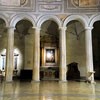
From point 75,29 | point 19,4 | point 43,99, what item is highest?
point 19,4

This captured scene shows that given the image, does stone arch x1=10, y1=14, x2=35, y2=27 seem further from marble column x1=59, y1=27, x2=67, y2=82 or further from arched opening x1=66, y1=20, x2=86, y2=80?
arched opening x1=66, y1=20, x2=86, y2=80

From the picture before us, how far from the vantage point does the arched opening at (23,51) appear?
75.6 feet

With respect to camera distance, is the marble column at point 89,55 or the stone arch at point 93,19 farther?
the stone arch at point 93,19

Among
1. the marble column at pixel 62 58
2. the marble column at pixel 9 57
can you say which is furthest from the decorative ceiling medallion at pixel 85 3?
the marble column at pixel 9 57

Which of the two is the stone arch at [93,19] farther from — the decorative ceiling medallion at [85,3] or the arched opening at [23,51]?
→ the arched opening at [23,51]

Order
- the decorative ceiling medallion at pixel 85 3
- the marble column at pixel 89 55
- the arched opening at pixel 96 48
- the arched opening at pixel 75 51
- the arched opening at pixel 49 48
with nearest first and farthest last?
the marble column at pixel 89 55 → the decorative ceiling medallion at pixel 85 3 → the arched opening at pixel 96 48 → the arched opening at pixel 49 48 → the arched opening at pixel 75 51

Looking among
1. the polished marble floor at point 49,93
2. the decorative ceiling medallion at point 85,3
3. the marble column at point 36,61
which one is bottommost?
the polished marble floor at point 49,93

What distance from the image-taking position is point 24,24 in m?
22.4

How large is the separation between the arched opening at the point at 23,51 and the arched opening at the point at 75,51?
4.51 metres

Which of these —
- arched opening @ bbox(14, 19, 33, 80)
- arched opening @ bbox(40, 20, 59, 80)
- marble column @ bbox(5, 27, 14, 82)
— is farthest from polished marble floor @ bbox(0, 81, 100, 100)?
arched opening @ bbox(14, 19, 33, 80)

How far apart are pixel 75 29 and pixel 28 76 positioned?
25.2ft

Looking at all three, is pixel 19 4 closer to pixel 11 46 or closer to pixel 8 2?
pixel 8 2

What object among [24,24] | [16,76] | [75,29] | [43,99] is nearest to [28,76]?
[16,76]

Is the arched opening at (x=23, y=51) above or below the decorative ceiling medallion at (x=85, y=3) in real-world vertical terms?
below
